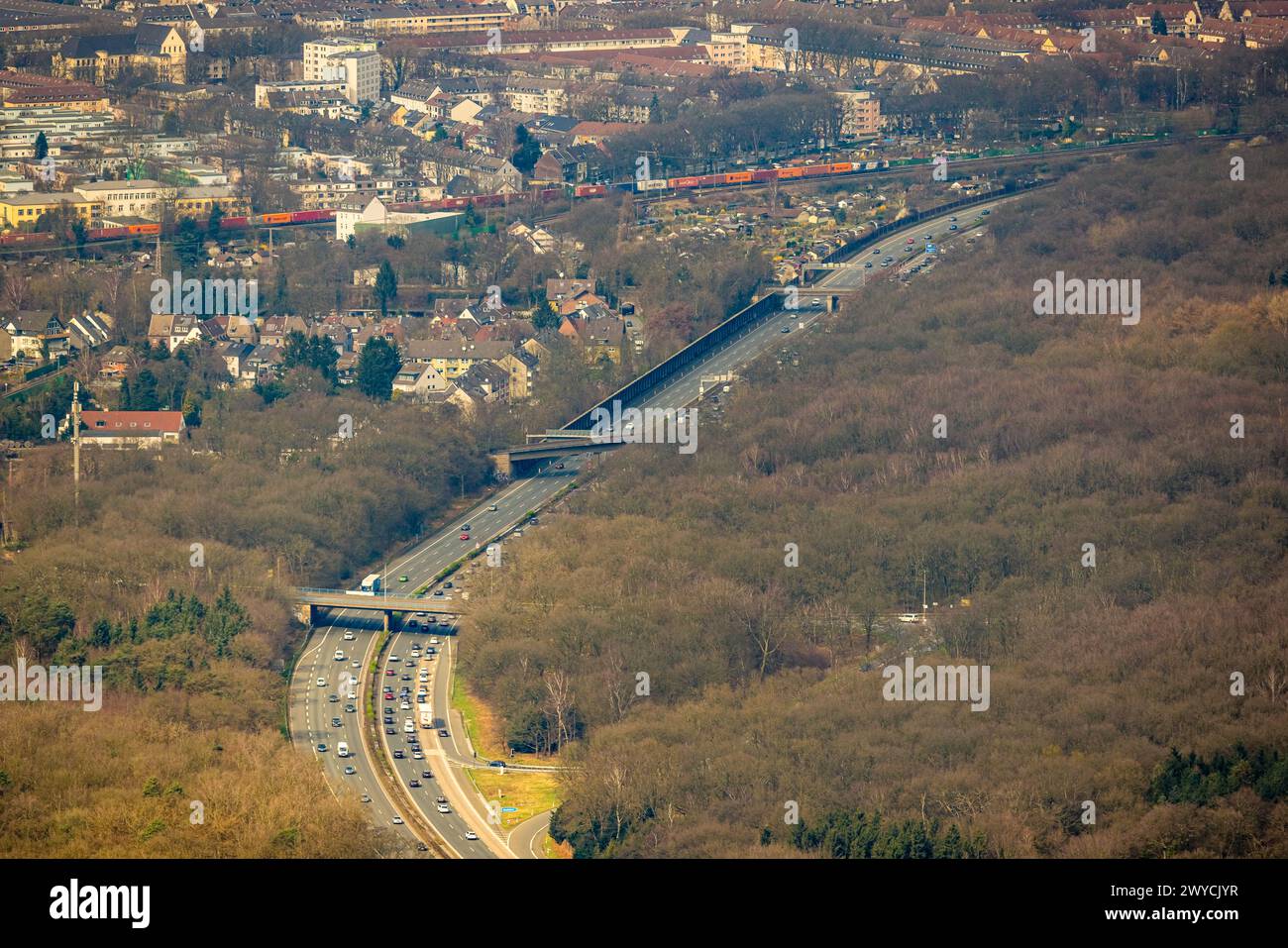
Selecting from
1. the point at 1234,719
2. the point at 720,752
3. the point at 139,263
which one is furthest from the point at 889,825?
the point at 139,263

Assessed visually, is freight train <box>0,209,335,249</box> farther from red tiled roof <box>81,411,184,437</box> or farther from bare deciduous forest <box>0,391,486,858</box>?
red tiled roof <box>81,411,184,437</box>

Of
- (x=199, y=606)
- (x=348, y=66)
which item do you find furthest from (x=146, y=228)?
(x=199, y=606)

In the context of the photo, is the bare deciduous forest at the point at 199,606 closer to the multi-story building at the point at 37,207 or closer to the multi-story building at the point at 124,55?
the multi-story building at the point at 37,207

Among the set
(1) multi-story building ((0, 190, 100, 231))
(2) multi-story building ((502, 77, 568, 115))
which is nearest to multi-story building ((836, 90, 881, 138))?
(2) multi-story building ((502, 77, 568, 115))

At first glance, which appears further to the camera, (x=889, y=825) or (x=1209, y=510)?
(x=1209, y=510)

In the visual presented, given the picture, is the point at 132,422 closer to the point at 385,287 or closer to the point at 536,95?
the point at 385,287
